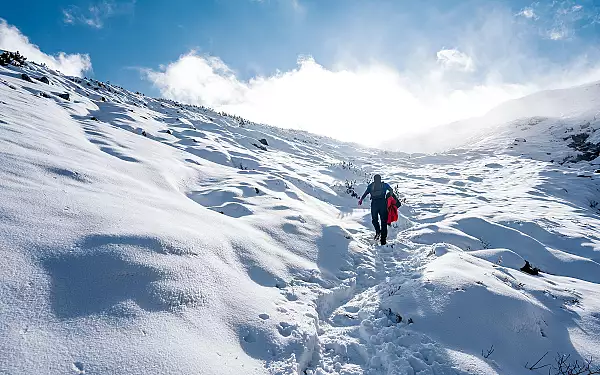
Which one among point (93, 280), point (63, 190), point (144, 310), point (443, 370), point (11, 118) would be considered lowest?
point (443, 370)

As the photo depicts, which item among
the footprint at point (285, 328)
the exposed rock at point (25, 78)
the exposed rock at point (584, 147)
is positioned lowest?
the footprint at point (285, 328)

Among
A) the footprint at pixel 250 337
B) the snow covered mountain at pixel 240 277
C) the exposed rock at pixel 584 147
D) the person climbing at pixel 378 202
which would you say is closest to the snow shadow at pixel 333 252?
the snow covered mountain at pixel 240 277

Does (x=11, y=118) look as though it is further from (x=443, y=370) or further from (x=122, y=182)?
(x=443, y=370)

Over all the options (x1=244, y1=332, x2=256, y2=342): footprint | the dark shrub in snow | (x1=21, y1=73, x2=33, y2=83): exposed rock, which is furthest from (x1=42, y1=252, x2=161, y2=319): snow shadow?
the dark shrub in snow

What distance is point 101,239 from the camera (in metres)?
3.62

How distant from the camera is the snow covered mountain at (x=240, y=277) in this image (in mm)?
2693

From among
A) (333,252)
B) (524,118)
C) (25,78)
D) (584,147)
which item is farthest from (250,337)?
(524,118)

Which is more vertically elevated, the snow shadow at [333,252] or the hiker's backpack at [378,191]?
the hiker's backpack at [378,191]

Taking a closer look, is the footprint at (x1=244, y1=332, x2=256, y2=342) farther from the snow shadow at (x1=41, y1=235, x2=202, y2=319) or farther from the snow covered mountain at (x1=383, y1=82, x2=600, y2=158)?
the snow covered mountain at (x1=383, y1=82, x2=600, y2=158)

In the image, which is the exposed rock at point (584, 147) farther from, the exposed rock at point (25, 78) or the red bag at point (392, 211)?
the exposed rock at point (25, 78)

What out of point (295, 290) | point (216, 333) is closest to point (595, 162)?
point (295, 290)

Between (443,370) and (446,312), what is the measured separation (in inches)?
38.4

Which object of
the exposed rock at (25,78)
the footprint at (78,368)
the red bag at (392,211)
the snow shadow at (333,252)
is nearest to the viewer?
the footprint at (78,368)

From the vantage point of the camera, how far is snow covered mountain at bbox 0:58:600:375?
8.84 ft
